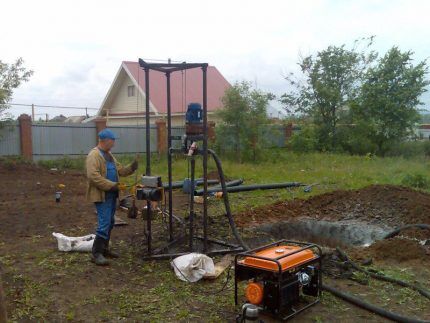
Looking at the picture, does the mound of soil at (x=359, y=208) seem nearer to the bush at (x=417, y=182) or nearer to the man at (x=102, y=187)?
the bush at (x=417, y=182)

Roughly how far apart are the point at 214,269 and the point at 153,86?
70.1ft

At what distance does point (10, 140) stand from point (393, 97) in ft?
55.4

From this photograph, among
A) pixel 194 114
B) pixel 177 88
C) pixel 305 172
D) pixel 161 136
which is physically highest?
pixel 177 88

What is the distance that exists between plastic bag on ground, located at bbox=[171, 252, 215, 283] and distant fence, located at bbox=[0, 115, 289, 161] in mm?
11894

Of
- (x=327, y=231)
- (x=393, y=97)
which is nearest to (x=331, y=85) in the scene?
(x=393, y=97)

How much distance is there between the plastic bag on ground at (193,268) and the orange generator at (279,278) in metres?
0.84

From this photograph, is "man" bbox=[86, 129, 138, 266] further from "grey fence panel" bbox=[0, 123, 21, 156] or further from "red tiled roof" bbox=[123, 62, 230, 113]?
"red tiled roof" bbox=[123, 62, 230, 113]

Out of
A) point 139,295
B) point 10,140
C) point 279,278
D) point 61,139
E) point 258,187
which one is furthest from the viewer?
point 61,139

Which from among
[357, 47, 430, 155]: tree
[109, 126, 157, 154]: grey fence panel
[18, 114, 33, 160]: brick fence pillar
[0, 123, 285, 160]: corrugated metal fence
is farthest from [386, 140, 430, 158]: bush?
[18, 114, 33, 160]: brick fence pillar

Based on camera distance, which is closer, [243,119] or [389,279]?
[389,279]

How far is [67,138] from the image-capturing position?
18.6 meters

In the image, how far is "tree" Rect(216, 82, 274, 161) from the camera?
59.6 ft

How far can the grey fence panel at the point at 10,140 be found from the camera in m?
16.7

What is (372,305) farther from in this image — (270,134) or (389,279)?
(270,134)
